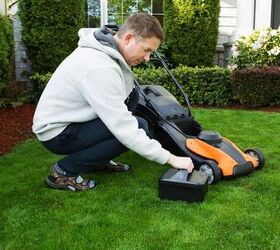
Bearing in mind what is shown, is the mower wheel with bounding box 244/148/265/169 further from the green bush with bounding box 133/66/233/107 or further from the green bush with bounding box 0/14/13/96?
the green bush with bounding box 133/66/233/107

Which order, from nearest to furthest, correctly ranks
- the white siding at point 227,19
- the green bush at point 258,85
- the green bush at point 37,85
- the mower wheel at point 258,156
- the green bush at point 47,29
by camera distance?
the mower wheel at point 258,156, the green bush at point 258,85, the green bush at point 37,85, the green bush at point 47,29, the white siding at point 227,19

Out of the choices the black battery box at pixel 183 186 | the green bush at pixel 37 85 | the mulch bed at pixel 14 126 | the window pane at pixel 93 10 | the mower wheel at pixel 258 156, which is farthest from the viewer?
the window pane at pixel 93 10

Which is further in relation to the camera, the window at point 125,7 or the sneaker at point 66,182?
the window at point 125,7

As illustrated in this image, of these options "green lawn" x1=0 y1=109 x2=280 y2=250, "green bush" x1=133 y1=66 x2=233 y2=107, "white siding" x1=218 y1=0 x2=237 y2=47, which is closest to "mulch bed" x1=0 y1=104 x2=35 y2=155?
"green lawn" x1=0 y1=109 x2=280 y2=250

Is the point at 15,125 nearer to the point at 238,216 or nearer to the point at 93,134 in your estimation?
the point at 93,134

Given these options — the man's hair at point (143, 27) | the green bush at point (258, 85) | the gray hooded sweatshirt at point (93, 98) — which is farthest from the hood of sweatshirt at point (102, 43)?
the green bush at point (258, 85)

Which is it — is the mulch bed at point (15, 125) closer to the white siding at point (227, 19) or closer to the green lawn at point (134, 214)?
the green lawn at point (134, 214)

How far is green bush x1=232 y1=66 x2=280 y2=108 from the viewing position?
667cm

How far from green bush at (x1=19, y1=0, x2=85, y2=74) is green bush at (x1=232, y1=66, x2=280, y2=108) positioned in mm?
2445

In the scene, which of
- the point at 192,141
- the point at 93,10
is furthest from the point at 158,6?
the point at 192,141

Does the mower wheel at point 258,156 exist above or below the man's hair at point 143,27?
below

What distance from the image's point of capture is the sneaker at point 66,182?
336cm

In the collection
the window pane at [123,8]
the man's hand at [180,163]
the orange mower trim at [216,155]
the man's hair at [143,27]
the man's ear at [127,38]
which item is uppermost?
the window pane at [123,8]

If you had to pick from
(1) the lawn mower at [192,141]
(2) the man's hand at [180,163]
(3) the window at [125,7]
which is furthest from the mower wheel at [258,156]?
(3) the window at [125,7]
